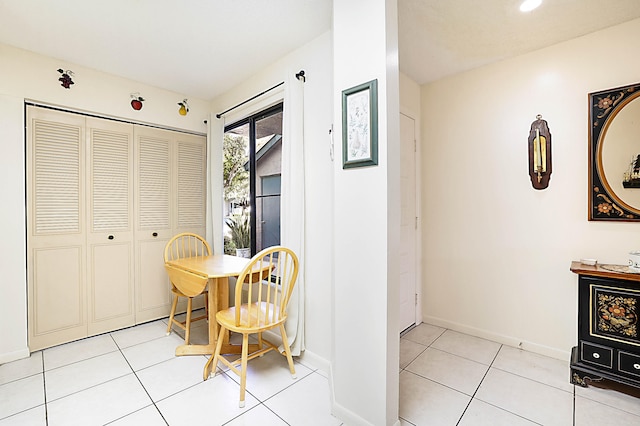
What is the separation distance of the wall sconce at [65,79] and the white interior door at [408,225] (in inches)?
119

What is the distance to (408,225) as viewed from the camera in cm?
292

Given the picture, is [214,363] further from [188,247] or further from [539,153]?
[539,153]

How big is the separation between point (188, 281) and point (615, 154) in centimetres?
329

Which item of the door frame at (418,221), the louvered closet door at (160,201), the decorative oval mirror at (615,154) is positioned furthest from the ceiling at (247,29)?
the louvered closet door at (160,201)

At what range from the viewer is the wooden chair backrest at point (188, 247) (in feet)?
10.3

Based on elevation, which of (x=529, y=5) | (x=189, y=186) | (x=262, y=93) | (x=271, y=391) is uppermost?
(x=529, y=5)

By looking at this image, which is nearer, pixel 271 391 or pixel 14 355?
pixel 271 391

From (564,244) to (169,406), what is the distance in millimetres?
3028

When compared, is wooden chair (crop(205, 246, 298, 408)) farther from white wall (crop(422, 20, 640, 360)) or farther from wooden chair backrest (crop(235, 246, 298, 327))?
white wall (crop(422, 20, 640, 360))

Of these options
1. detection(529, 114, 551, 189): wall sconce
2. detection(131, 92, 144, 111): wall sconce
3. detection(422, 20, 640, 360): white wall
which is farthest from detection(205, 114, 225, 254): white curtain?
detection(529, 114, 551, 189): wall sconce

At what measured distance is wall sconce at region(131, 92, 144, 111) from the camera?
2.90 meters

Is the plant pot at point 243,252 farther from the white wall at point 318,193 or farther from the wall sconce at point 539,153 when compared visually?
the wall sconce at point 539,153

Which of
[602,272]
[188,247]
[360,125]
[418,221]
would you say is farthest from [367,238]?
[188,247]

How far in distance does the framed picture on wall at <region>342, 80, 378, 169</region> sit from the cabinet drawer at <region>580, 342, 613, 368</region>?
1.96 meters
